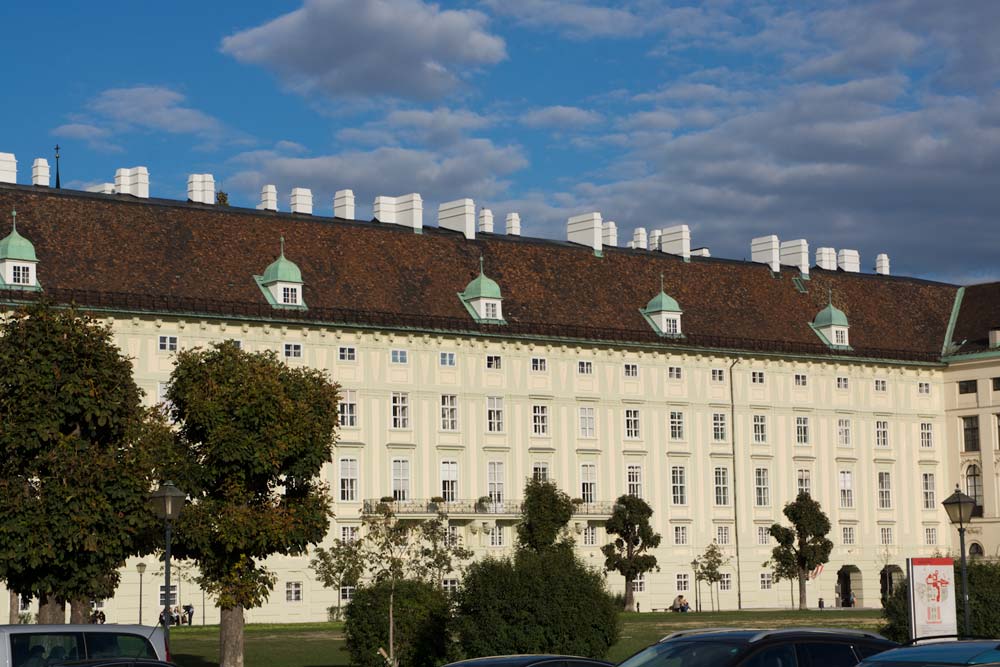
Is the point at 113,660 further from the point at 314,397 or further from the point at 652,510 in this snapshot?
the point at 652,510

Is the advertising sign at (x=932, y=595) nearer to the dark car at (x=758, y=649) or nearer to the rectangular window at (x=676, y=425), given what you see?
the dark car at (x=758, y=649)

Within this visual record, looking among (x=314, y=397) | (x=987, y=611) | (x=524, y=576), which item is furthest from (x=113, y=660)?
(x=314, y=397)

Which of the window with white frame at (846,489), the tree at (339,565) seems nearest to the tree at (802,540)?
the window with white frame at (846,489)

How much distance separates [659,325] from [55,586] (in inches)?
2198

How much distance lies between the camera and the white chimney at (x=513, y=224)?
10050cm

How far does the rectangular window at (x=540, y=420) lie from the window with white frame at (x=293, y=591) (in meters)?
15.5

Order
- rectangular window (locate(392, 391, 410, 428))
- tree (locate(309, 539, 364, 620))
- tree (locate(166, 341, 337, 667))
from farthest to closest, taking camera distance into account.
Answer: rectangular window (locate(392, 391, 410, 428))
tree (locate(309, 539, 364, 620))
tree (locate(166, 341, 337, 667))

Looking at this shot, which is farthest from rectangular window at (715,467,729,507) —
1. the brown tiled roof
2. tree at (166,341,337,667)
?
tree at (166,341,337,667)

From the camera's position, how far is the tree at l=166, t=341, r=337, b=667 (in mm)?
49375

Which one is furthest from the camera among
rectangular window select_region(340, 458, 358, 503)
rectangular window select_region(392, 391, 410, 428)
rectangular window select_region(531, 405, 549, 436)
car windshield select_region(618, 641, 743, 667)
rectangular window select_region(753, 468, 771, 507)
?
rectangular window select_region(753, 468, 771, 507)

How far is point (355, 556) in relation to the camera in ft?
242

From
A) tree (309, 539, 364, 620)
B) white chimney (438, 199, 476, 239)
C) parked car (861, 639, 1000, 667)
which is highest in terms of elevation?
white chimney (438, 199, 476, 239)

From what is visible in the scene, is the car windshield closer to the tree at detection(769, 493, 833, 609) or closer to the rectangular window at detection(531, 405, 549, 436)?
the rectangular window at detection(531, 405, 549, 436)

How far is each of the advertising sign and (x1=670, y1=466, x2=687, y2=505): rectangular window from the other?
64335 mm
